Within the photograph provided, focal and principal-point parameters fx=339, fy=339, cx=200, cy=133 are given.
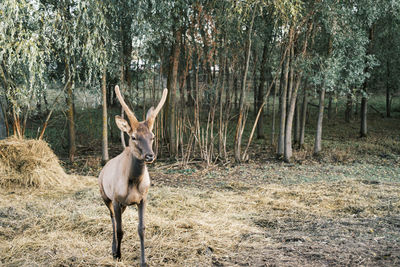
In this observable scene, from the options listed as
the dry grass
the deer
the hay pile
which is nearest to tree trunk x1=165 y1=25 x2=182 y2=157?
the dry grass

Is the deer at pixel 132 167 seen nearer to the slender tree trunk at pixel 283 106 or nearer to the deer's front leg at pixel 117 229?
the deer's front leg at pixel 117 229

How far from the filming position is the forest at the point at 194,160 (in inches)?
158

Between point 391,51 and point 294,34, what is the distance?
7.90 m

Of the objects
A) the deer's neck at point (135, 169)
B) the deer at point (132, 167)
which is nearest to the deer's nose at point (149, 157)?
the deer at point (132, 167)

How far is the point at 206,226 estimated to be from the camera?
15.4 feet

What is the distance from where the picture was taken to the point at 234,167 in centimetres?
955

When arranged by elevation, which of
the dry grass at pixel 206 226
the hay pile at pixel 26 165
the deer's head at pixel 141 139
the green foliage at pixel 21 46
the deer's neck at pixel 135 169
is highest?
the green foliage at pixel 21 46

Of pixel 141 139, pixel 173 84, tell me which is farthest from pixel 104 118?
pixel 141 139

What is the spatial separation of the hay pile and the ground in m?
0.33

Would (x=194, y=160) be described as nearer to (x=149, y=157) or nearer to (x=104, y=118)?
(x=104, y=118)

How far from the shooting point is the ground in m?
3.70

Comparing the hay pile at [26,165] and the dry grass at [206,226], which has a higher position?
the hay pile at [26,165]

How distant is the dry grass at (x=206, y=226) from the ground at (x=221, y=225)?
0.01 m

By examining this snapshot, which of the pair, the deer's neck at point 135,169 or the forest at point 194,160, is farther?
the forest at point 194,160
